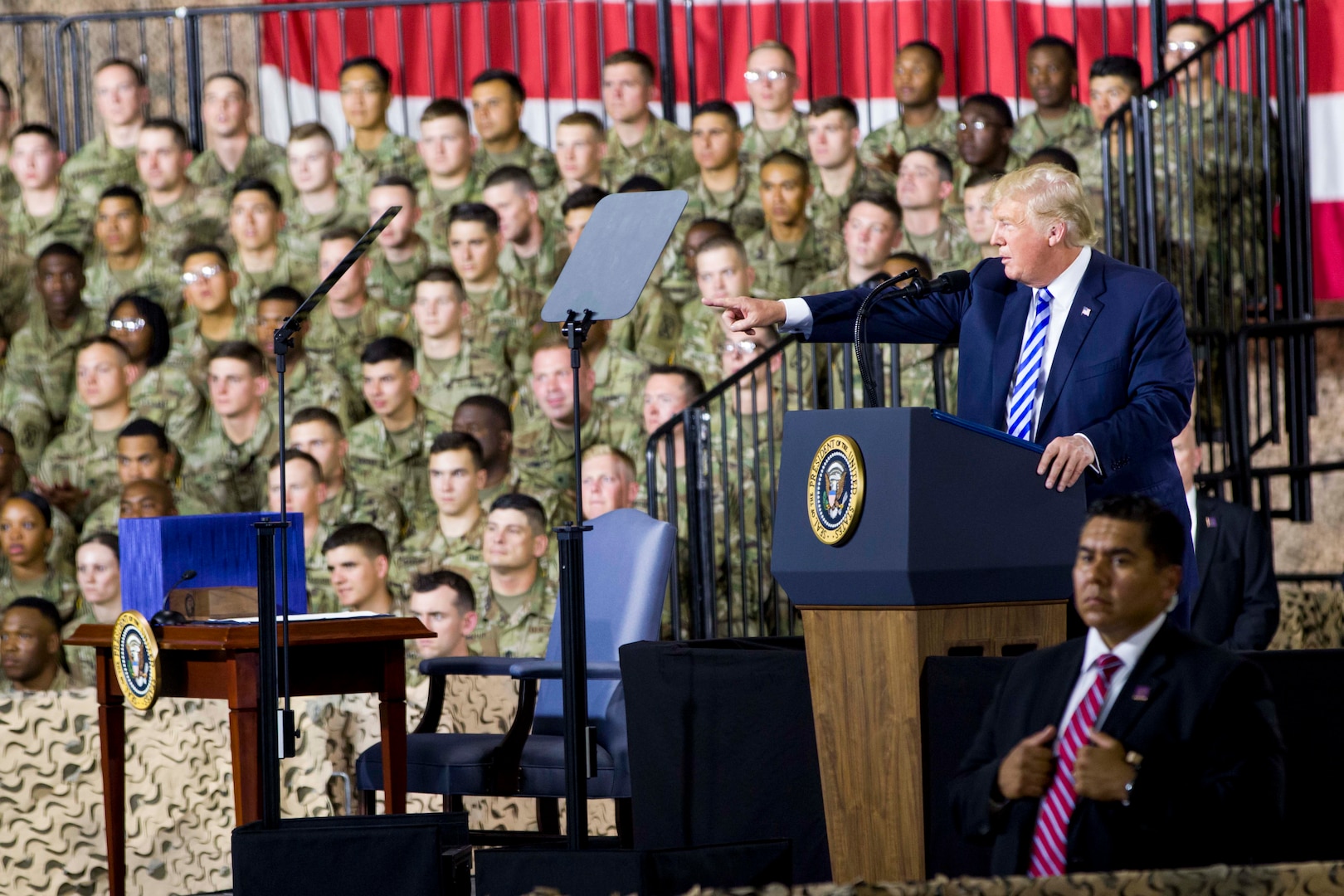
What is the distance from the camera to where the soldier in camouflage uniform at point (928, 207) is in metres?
5.80

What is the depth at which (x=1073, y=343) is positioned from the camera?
8.53ft

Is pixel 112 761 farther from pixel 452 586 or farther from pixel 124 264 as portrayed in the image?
pixel 124 264

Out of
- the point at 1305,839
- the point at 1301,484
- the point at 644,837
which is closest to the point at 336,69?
the point at 1301,484

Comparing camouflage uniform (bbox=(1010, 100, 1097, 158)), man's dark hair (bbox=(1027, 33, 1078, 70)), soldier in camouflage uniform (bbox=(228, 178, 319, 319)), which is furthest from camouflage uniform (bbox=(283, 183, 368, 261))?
man's dark hair (bbox=(1027, 33, 1078, 70))

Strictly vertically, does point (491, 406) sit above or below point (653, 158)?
below

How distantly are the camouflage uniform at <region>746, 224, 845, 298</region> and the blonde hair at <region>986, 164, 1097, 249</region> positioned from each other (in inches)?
130

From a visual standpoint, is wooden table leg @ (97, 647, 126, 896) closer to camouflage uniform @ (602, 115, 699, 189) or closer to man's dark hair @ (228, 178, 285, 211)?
man's dark hair @ (228, 178, 285, 211)

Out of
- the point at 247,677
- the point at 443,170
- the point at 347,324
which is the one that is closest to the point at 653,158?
the point at 443,170

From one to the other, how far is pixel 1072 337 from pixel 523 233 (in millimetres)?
3803

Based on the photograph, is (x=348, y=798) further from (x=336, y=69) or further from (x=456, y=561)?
(x=336, y=69)

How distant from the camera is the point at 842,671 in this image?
2293 millimetres

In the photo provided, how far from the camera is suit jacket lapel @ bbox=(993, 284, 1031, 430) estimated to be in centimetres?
265

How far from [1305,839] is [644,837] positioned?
1.06 meters

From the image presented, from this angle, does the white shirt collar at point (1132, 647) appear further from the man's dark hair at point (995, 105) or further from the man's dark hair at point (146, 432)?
the man's dark hair at point (146, 432)
